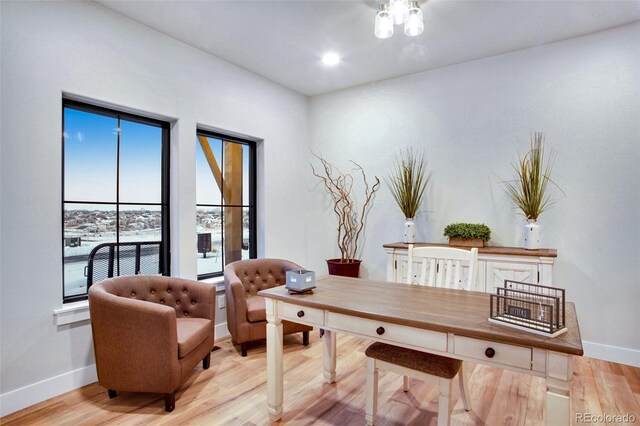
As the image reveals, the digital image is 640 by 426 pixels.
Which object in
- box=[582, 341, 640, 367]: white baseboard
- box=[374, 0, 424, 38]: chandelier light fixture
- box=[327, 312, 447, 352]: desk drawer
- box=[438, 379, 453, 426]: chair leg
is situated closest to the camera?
box=[327, 312, 447, 352]: desk drawer

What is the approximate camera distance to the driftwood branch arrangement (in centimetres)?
419

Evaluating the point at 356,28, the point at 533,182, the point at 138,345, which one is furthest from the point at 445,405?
the point at 356,28

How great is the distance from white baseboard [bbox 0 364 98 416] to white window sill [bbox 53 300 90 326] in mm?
362

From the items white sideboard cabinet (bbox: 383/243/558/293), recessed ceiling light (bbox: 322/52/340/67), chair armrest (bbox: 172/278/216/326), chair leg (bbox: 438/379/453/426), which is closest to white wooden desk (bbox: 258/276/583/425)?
chair leg (bbox: 438/379/453/426)

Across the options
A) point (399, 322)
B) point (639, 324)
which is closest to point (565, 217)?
point (639, 324)

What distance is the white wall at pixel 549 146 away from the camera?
2873 mm

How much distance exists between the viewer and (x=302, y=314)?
1897 mm

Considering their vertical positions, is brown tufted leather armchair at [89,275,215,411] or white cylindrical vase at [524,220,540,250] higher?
white cylindrical vase at [524,220,540,250]

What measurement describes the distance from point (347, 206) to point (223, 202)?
149 centimetres

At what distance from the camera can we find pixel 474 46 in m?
3.21

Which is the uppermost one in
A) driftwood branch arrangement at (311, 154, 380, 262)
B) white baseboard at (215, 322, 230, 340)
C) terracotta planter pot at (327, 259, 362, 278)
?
driftwood branch arrangement at (311, 154, 380, 262)

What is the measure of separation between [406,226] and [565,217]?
1.41m

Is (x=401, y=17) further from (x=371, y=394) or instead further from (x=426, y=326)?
(x=371, y=394)

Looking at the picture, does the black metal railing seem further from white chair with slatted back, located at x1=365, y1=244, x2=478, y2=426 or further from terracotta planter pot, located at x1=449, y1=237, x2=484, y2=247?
terracotta planter pot, located at x1=449, y1=237, x2=484, y2=247
